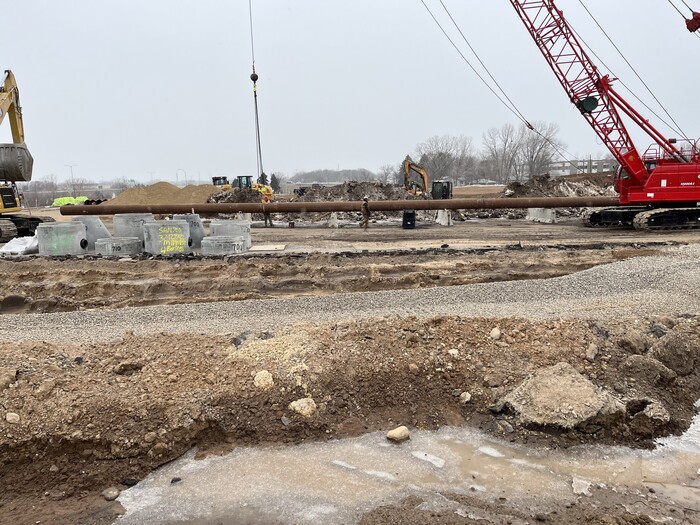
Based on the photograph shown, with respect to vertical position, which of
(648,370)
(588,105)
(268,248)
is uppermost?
(588,105)

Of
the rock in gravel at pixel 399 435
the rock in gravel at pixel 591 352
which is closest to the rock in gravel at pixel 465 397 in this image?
the rock in gravel at pixel 399 435

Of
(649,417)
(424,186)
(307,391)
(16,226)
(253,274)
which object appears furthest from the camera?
(424,186)

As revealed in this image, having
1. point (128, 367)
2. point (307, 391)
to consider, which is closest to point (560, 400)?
point (307, 391)

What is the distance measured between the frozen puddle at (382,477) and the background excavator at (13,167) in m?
15.2

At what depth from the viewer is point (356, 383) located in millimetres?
4980

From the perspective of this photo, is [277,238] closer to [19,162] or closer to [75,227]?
[75,227]

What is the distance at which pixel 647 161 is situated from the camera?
1867cm

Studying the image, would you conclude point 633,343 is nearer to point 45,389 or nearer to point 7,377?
point 45,389

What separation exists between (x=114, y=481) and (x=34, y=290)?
290 inches

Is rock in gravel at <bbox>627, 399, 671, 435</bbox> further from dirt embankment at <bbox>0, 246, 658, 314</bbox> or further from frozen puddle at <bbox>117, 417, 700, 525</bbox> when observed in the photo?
dirt embankment at <bbox>0, 246, 658, 314</bbox>

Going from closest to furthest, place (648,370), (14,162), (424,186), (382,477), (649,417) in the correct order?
(382,477)
(649,417)
(648,370)
(14,162)
(424,186)

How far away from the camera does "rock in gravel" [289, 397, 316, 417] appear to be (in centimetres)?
463

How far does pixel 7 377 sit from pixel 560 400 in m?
5.19

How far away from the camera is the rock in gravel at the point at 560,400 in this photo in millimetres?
4484
